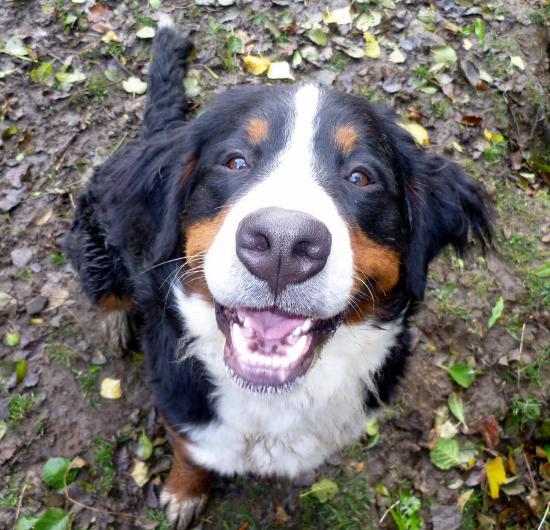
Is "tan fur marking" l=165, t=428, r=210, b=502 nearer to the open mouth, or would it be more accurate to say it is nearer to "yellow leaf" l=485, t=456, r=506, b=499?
the open mouth

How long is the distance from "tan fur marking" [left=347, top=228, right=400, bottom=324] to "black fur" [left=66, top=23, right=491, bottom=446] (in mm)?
52

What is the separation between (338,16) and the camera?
4.39 metres

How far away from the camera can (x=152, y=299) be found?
98.7 inches

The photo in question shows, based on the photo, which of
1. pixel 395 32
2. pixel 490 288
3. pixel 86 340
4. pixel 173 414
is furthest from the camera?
pixel 395 32

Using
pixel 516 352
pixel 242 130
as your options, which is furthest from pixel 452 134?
pixel 242 130

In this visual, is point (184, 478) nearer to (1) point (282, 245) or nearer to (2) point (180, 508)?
(2) point (180, 508)

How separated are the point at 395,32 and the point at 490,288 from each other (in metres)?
2.26

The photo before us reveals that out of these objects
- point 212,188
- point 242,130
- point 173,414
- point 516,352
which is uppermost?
point 242,130

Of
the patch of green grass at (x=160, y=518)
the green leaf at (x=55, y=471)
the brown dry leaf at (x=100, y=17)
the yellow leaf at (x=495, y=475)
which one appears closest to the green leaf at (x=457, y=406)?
the yellow leaf at (x=495, y=475)

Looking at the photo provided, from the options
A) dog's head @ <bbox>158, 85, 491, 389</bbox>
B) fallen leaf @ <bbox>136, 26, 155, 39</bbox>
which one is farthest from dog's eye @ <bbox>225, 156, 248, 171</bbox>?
fallen leaf @ <bbox>136, 26, 155, 39</bbox>

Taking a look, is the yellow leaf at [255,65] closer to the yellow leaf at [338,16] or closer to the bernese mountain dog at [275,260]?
the yellow leaf at [338,16]

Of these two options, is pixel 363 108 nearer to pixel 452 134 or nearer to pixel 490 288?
pixel 490 288

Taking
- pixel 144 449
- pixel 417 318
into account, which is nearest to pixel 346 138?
pixel 417 318

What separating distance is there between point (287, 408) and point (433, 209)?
1.06 metres
